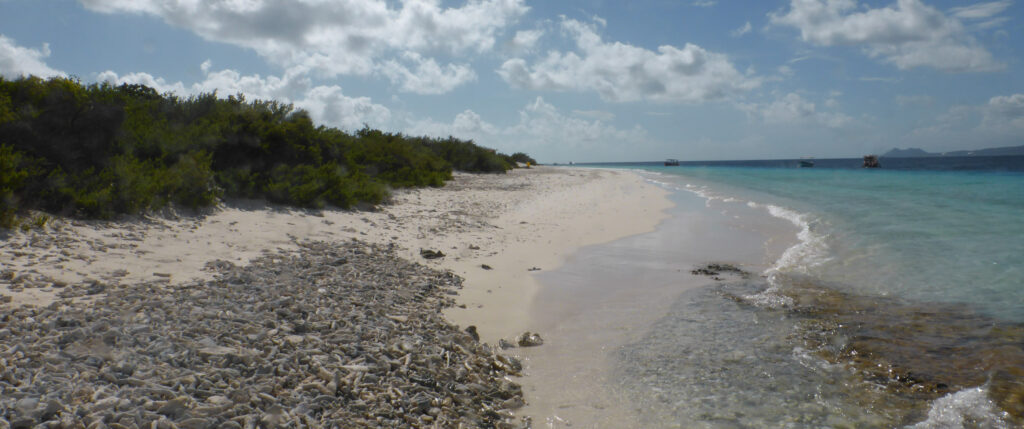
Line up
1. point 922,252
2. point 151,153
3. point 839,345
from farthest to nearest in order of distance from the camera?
point 922,252 < point 151,153 < point 839,345

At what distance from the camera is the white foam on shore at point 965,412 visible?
3.76 metres

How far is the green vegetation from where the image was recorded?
6.63m

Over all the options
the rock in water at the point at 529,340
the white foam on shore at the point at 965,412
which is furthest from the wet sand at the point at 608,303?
the white foam on shore at the point at 965,412

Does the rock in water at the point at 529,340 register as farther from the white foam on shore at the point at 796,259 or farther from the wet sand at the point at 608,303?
the white foam on shore at the point at 796,259

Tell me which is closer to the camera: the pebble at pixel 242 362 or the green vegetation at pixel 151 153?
the pebble at pixel 242 362

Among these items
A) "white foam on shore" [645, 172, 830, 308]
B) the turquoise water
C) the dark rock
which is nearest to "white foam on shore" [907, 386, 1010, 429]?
"white foam on shore" [645, 172, 830, 308]

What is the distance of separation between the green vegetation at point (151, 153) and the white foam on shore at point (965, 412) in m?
9.12

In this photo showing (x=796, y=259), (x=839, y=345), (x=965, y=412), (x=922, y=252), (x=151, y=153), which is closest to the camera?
(x=965, y=412)

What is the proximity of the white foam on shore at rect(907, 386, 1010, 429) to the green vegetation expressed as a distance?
912 cm

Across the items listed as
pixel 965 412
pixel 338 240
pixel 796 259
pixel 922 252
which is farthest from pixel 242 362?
pixel 922 252

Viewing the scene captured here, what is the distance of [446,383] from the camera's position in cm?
386

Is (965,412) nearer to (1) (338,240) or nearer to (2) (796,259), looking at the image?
(2) (796,259)

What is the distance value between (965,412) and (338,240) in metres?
7.95

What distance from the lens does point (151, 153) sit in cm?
912
